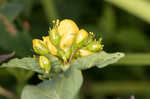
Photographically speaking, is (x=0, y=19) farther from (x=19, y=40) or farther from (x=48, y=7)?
(x=48, y=7)

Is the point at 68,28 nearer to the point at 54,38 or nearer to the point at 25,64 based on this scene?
the point at 54,38

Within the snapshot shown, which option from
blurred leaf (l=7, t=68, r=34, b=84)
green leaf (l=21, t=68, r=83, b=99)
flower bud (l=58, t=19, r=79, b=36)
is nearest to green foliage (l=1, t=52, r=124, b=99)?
green leaf (l=21, t=68, r=83, b=99)

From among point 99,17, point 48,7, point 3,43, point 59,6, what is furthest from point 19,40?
point 99,17

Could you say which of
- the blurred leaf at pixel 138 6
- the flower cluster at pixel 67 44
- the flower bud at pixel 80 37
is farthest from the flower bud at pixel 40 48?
the blurred leaf at pixel 138 6


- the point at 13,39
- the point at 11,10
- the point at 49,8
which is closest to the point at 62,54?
the point at 13,39

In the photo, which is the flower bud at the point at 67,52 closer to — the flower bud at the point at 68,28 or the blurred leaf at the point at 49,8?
the flower bud at the point at 68,28

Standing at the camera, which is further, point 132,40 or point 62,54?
point 132,40

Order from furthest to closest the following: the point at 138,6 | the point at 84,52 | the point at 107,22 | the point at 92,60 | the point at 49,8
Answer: the point at 107,22, the point at 49,8, the point at 138,6, the point at 84,52, the point at 92,60
